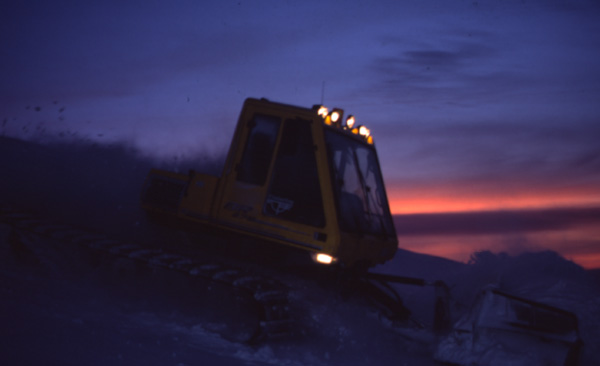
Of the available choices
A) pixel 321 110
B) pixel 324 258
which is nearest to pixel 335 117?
pixel 321 110

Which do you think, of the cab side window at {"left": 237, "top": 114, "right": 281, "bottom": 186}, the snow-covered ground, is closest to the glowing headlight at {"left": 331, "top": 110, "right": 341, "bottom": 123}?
the cab side window at {"left": 237, "top": 114, "right": 281, "bottom": 186}

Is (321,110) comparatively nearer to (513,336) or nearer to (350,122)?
(350,122)

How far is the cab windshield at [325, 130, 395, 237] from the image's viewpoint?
6590 mm

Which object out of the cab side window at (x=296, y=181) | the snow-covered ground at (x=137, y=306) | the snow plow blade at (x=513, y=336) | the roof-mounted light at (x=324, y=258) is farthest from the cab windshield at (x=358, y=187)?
the snow plow blade at (x=513, y=336)

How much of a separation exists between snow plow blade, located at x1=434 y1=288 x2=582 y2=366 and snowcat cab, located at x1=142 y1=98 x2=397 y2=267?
158cm

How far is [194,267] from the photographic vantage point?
6.25 metres

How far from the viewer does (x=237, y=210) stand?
6586mm

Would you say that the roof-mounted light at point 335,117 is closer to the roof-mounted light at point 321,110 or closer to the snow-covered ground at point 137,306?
the roof-mounted light at point 321,110

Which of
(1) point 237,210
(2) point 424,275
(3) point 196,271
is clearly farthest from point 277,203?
(2) point 424,275

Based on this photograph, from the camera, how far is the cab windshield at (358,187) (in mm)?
6590

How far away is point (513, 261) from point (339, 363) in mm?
4331

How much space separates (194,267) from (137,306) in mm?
1169

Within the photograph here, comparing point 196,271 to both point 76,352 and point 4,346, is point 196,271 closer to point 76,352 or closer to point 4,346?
point 76,352

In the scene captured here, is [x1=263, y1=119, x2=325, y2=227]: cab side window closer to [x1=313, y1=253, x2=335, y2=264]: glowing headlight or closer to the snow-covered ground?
[x1=313, y1=253, x2=335, y2=264]: glowing headlight
